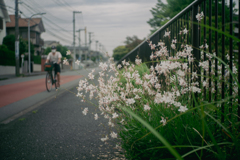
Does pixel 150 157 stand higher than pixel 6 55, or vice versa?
pixel 6 55

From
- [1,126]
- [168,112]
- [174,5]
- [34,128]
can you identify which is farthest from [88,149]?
[174,5]

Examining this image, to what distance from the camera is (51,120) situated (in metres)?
3.98

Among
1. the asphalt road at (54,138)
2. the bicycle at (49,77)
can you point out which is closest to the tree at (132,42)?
the bicycle at (49,77)

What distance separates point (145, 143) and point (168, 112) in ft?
1.26

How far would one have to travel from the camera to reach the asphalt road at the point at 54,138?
2.39 meters

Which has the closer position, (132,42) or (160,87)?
(160,87)

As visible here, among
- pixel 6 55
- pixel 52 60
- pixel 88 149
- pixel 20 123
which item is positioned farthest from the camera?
pixel 6 55

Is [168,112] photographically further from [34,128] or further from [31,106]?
[31,106]

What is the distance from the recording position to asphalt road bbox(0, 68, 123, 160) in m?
2.39

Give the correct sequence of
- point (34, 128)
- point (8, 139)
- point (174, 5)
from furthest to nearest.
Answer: point (174, 5), point (34, 128), point (8, 139)

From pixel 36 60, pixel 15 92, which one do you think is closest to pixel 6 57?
pixel 36 60

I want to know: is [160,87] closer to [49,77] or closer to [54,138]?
[54,138]

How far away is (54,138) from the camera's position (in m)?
2.97

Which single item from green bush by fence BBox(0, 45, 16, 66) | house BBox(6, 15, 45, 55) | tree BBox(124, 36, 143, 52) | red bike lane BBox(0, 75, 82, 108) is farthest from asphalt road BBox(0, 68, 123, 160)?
house BBox(6, 15, 45, 55)
